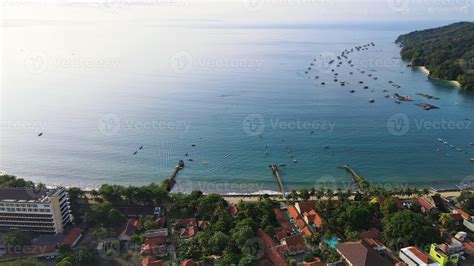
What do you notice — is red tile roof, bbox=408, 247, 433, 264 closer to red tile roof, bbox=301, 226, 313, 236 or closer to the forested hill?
red tile roof, bbox=301, 226, 313, 236

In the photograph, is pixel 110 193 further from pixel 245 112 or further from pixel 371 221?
pixel 245 112

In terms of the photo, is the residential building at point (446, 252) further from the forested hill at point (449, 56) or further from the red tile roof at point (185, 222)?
the forested hill at point (449, 56)

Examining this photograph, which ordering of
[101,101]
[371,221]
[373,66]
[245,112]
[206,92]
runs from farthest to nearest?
[373,66], [206,92], [101,101], [245,112], [371,221]

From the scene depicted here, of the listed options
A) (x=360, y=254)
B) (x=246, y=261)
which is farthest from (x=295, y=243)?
(x=246, y=261)

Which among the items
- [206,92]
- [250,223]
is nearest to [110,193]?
[250,223]

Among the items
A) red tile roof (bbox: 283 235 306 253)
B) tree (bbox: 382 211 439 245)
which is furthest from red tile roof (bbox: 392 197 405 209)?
red tile roof (bbox: 283 235 306 253)

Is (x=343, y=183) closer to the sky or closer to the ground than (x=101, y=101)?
closer to the ground
